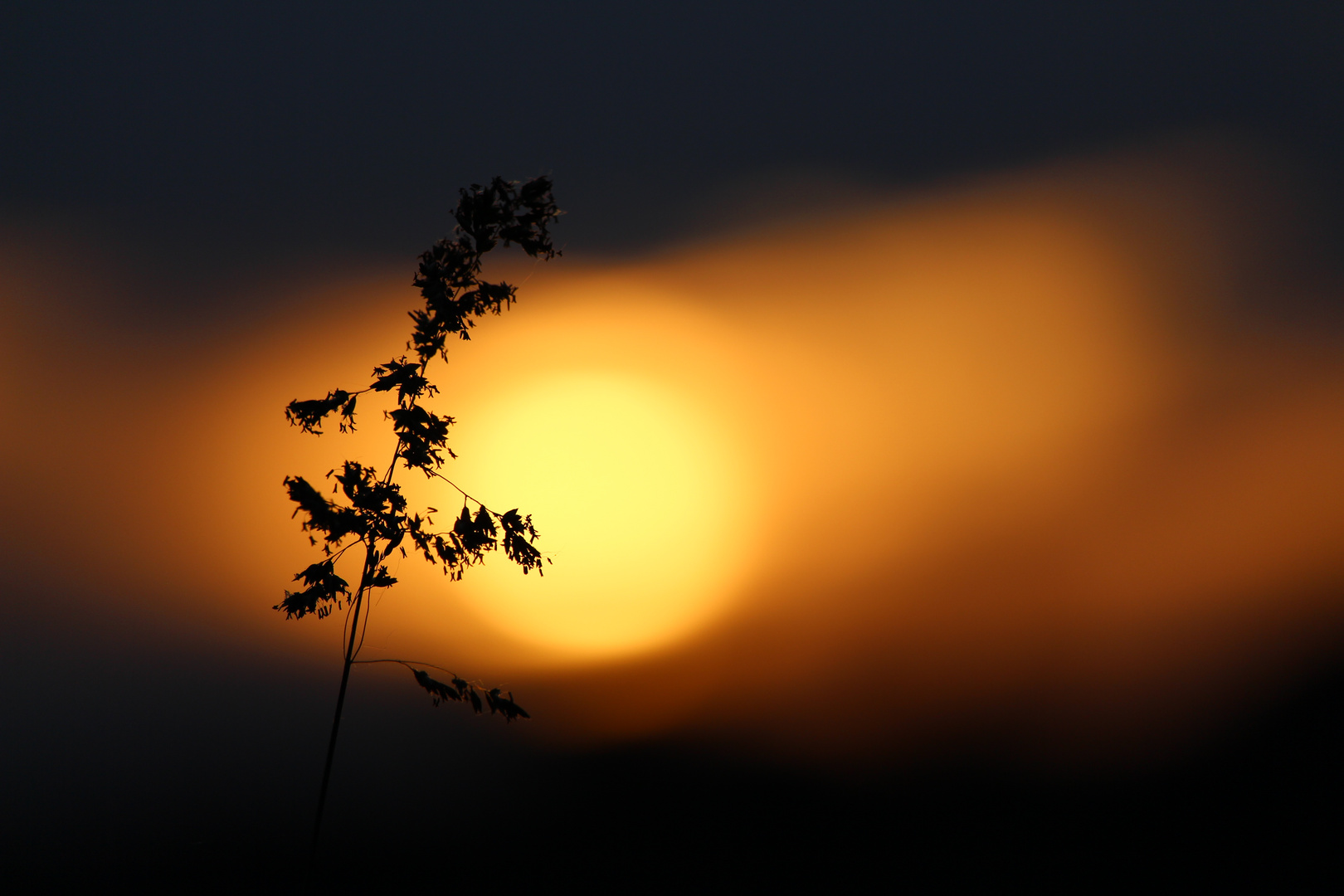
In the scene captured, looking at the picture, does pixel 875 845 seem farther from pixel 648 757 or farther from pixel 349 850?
pixel 349 850

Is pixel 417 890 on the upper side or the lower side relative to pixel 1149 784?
lower

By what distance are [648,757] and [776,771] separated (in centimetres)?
1810

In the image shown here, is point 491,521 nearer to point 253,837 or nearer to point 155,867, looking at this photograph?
point 253,837

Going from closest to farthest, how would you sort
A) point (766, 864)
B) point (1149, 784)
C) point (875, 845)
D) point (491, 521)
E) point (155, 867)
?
1. point (491, 521)
2. point (155, 867)
3. point (766, 864)
4. point (875, 845)
5. point (1149, 784)

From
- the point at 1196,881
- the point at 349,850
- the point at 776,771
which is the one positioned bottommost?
the point at 1196,881

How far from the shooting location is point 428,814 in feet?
260

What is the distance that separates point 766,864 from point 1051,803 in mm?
44124

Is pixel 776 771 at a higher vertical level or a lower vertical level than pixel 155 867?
higher

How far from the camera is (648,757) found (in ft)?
342

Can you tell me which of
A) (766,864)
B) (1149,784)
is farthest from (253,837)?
(1149,784)

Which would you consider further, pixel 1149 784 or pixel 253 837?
pixel 1149 784

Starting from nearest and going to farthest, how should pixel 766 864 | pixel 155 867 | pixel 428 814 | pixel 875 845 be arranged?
1. pixel 155 867
2. pixel 428 814
3. pixel 766 864
4. pixel 875 845

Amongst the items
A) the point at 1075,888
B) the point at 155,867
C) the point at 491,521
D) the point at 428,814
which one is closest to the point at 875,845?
the point at 1075,888

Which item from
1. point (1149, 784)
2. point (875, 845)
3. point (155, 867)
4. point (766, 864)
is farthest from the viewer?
point (1149, 784)
